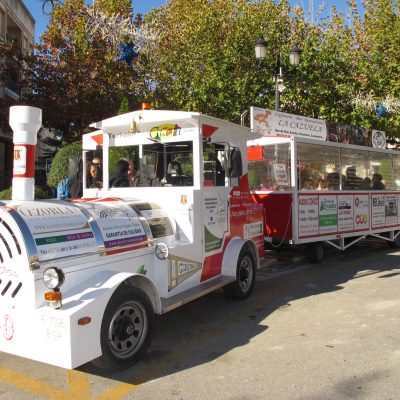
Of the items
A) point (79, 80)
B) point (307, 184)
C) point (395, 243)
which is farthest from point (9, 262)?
point (79, 80)

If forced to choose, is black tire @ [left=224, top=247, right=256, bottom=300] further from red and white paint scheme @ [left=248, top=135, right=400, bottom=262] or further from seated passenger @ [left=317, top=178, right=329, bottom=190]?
seated passenger @ [left=317, top=178, right=329, bottom=190]

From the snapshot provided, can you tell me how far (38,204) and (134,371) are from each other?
1714 mm

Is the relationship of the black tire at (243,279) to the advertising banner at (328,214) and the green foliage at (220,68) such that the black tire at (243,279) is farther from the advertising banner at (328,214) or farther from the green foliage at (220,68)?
the green foliage at (220,68)

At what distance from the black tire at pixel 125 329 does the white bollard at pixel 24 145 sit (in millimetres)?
1265

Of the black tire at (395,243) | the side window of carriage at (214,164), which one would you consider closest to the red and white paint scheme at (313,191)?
the black tire at (395,243)

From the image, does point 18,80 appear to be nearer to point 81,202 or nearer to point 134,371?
point 81,202

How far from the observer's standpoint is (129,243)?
4.55 meters

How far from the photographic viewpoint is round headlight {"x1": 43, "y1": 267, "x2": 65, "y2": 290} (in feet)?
11.8

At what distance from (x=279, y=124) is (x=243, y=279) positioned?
4331 mm

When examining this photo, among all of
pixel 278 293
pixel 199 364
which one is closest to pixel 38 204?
pixel 199 364

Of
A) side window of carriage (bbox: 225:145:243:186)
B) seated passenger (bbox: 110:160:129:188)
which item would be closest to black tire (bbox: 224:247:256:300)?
side window of carriage (bbox: 225:145:243:186)

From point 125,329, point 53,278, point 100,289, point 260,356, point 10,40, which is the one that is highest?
point 10,40

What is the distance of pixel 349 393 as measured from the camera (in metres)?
3.72

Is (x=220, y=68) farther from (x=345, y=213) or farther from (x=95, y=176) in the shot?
(x=95, y=176)
